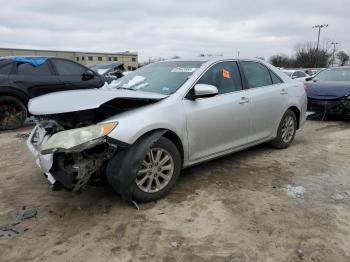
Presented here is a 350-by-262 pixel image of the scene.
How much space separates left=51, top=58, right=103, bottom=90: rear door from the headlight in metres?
5.47

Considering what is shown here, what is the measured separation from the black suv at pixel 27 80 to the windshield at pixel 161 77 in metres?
3.66

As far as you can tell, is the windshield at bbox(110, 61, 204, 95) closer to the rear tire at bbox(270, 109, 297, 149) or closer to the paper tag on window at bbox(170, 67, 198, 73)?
the paper tag on window at bbox(170, 67, 198, 73)

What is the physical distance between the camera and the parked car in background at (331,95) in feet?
29.6

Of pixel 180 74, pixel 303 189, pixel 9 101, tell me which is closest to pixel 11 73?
pixel 9 101

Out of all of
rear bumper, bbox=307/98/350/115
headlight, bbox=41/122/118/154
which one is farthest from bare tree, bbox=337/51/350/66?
headlight, bbox=41/122/118/154

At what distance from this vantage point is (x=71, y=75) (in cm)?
895

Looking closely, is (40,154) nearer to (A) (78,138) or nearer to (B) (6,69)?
(A) (78,138)

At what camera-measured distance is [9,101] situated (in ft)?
25.7

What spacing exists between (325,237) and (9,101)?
22.4 feet

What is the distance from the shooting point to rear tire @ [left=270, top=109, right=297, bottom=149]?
238 inches

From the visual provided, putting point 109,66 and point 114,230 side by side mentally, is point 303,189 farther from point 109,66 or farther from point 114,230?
point 109,66

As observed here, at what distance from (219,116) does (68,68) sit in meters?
5.57

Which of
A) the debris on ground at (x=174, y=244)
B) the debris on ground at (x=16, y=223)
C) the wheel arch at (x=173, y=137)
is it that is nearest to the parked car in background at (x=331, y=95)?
the wheel arch at (x=173, y=137)

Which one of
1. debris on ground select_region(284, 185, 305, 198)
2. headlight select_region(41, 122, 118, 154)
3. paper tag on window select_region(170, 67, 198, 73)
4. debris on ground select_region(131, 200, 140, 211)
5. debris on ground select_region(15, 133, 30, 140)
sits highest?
paper tag on window select_region(170, 67, 198, 73)
